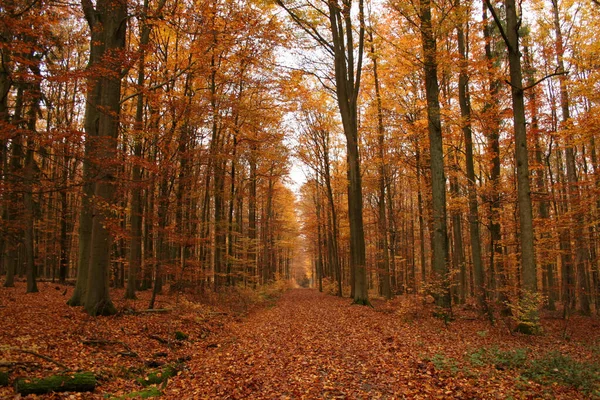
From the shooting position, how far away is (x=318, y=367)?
6.45 meters

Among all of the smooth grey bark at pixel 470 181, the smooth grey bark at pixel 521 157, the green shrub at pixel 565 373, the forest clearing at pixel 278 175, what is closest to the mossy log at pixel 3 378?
the forest clearing at pixel 278 175

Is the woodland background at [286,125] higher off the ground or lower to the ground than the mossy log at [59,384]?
higher

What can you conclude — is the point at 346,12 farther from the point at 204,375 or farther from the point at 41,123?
the point at 41,123

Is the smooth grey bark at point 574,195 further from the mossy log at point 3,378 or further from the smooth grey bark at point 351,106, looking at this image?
the mossy log at point 3,378

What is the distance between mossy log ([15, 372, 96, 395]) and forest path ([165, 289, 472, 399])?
126 centimetres

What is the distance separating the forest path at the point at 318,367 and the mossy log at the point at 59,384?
1265mm

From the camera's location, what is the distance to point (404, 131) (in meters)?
18.0

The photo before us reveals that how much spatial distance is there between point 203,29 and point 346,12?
7316 millimetres

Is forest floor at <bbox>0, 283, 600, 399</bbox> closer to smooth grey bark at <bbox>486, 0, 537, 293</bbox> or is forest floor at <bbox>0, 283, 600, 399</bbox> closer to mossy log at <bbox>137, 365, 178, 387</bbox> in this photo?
mossy log at <bbox>137, 365, 178, 387</bbox>

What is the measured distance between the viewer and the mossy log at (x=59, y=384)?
16.3 ft

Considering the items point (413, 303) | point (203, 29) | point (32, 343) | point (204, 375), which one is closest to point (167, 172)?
point (203, 29)

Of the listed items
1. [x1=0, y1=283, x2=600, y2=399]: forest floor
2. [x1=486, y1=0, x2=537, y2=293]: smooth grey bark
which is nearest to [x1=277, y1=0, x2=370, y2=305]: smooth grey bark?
[x1=0, y1=283, x2=600, y2=399]: forest floor

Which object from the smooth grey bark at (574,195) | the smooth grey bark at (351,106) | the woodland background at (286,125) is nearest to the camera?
the woodland background at (286,125)

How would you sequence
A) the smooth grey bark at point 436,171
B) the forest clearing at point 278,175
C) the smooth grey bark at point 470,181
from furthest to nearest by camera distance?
the smooth grey bark at point 470,181 → the smooth grey bark at point 436,171 → the forest clearing at point 278,175
